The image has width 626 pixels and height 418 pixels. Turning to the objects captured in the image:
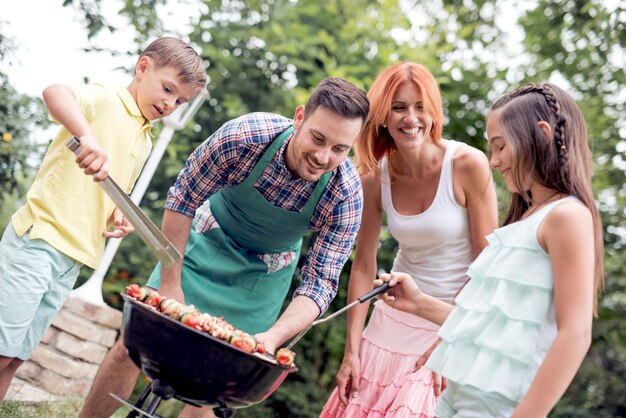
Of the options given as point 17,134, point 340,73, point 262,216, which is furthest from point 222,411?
point 340,73

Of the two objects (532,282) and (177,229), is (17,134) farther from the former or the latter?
(532,282)

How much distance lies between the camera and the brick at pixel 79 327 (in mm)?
4223

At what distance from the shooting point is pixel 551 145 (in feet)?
5.57

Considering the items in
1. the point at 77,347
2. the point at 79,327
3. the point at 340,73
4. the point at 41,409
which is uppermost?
the point at 340,73

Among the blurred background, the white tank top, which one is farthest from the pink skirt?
the blurred background

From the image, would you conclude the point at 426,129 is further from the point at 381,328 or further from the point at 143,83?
the point at 143,83

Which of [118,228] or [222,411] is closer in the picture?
[222,411]

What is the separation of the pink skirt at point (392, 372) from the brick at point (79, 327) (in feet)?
6.89

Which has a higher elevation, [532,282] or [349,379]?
[532,282]

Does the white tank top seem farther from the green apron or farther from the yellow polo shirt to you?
the yellow polo shirt

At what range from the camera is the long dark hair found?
1.68 meters

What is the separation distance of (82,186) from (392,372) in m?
1.28

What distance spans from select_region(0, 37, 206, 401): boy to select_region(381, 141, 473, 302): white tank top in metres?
0.91

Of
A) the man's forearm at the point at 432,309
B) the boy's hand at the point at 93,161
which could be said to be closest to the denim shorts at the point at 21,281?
the boy's hand at the point at 93,161
